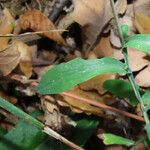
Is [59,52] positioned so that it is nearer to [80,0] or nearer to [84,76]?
[80,0]

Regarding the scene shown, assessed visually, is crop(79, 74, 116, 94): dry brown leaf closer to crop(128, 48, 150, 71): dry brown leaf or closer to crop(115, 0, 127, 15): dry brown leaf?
crop(128, 48, 150, 71): dry brown leaf

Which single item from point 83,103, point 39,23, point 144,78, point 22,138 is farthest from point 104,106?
point 39,23

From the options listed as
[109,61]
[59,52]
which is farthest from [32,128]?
[109,61]

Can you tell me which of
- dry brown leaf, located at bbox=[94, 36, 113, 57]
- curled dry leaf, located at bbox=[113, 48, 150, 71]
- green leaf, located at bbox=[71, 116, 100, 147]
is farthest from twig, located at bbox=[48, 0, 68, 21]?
green leaf, located at bbox=[71, 116, 100, 147]

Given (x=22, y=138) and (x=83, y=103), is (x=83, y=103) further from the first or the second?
(x=22, y=138)

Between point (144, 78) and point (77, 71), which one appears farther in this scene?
point (144, 78)

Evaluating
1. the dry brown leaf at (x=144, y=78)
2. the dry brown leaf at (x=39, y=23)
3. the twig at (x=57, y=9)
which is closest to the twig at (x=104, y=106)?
the dry brown leaf at (x=144, y=78)

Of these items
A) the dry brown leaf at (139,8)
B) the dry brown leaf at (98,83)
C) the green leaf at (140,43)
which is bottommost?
the dry brown leaf at (98,83)

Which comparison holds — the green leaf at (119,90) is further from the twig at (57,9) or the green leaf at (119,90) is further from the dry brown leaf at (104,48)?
the twig at (57,9)
